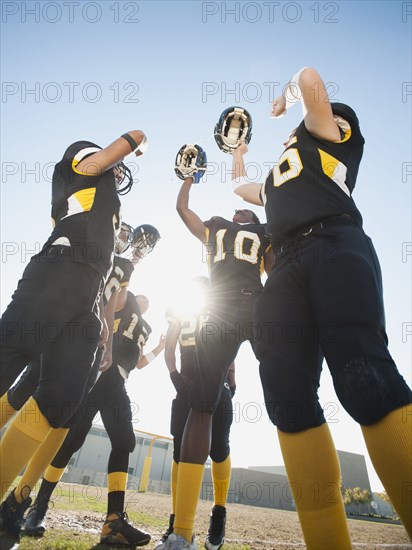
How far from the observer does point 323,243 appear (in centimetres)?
176

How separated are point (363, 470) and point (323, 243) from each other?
58904 millimetres

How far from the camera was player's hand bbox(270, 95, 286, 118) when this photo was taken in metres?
2.65

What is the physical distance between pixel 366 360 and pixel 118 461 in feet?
11.1

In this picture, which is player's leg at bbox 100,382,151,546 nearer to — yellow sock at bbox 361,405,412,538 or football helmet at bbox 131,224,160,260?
football helmet at bbox 131,224,160,260

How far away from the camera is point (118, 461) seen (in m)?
3.79

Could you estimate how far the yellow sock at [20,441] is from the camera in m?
2.10

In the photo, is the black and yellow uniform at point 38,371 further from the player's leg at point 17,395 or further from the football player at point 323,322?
the football player at point 323,322

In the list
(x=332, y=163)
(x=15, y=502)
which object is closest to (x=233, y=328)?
(x=332, y=163)

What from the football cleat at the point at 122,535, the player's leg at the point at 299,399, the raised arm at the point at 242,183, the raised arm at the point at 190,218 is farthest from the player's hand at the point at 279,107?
the football cleat at the point at 122,535

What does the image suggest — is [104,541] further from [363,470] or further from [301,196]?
[363,470]

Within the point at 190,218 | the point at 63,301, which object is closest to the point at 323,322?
the point at 63,301

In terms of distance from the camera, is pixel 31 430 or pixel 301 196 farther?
pixel 31 430

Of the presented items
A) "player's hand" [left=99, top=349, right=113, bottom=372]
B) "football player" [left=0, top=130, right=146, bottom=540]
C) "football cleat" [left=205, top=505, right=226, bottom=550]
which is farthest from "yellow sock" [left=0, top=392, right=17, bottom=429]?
"football cleat" [left=205, top=505, right=226, bottom=550]

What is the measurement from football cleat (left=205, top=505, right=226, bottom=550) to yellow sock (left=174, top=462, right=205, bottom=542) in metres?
1.06
